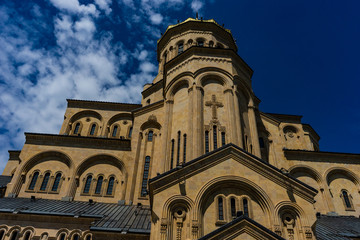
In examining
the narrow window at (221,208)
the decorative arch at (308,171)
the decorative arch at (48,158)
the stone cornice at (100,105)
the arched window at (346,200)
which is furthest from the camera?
the stone cornice at (100,105)

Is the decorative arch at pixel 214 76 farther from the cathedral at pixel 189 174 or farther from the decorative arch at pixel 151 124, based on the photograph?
the decorative arch at pixel 151 124

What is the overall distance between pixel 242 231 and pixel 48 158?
1905 cm

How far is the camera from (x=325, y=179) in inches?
907

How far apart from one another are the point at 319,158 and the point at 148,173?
1649 cm

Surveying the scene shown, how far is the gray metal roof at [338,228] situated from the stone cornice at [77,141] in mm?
15698

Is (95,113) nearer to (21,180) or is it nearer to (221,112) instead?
(21,180)

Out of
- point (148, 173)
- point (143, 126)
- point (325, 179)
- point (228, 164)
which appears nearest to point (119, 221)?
point (148, 173)

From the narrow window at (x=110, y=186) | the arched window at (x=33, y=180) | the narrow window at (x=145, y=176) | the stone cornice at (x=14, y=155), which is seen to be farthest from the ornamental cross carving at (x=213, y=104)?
the stone cornice at (x=14, y=155)

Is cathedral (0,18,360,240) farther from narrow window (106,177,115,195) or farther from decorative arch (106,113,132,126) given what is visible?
decorative arch (106,113,132,126)

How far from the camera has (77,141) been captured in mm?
22969

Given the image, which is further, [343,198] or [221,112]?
[343,198]

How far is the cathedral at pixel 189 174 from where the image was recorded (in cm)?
1117

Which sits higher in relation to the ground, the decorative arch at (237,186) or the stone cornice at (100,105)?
the stone cornice at (100,105)

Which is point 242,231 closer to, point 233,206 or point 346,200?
point 233,206
